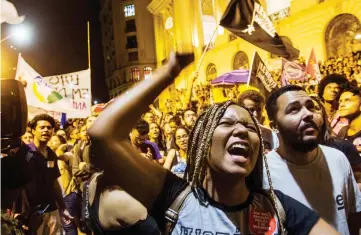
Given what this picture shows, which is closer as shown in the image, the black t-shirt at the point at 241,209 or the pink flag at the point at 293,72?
the black t-shirt at the point at 241,209

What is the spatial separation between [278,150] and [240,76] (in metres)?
10.1

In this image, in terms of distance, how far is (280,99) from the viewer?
304cm

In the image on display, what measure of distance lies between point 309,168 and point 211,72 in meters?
28.9

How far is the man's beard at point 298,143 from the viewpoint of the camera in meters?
2.85

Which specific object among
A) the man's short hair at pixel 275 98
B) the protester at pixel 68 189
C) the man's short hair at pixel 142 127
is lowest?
the protester at pixel 68 189

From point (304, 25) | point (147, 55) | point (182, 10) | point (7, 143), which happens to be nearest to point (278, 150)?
point (7, 143)

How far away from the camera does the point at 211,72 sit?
31547mm

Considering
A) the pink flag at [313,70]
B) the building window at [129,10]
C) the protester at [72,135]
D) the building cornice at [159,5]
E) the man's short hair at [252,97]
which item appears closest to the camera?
the man's short hair at [252,97]

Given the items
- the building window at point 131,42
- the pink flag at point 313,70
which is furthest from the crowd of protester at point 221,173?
the building window at point 131,42

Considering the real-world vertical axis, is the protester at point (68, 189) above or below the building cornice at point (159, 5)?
below

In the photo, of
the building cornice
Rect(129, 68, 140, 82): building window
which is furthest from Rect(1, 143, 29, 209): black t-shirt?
Rect(129, 68, 140, 82): building window

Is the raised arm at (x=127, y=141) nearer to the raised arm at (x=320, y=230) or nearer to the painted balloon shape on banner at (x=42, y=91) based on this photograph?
the raised arm at (x=320, y=230)

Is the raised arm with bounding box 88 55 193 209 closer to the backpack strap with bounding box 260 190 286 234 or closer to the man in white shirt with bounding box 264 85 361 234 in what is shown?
the backpack strap with bounding box 260 190 286 234

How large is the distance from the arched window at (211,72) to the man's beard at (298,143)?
91.3 ft
